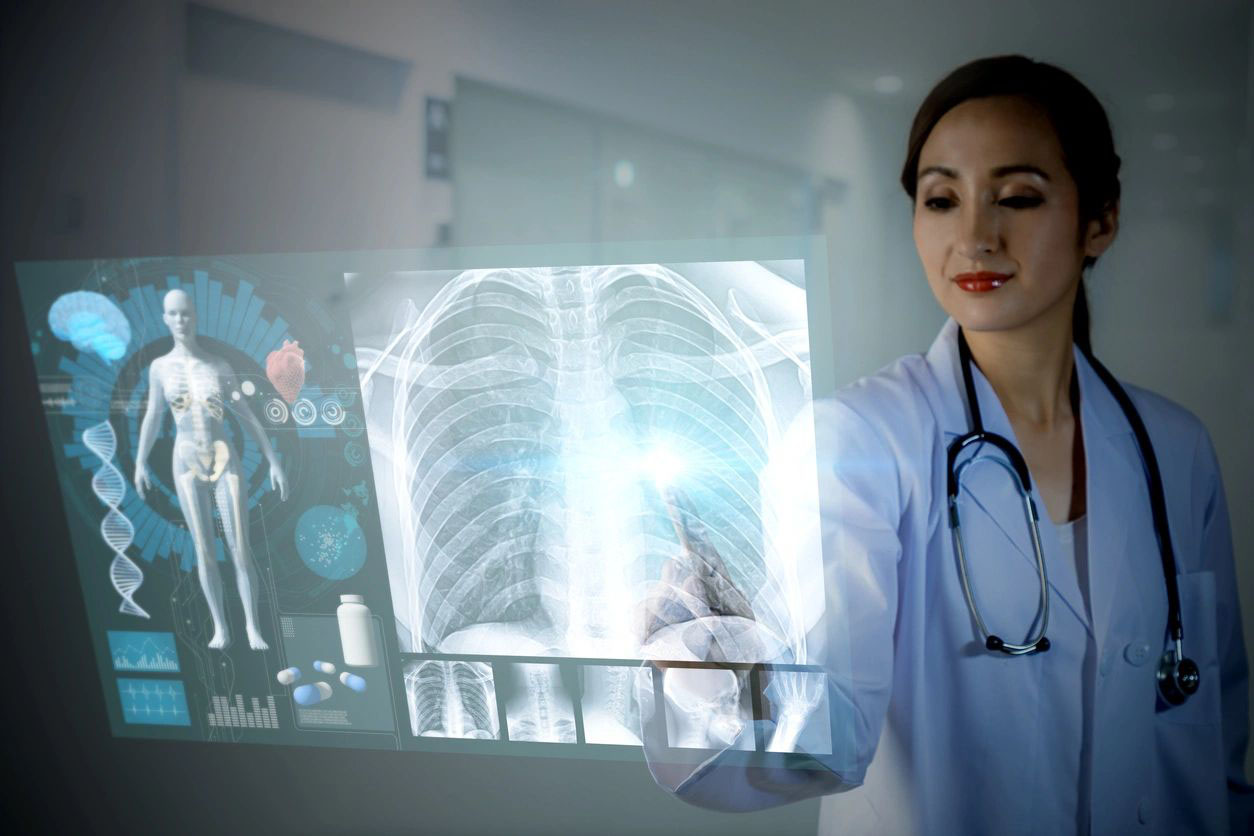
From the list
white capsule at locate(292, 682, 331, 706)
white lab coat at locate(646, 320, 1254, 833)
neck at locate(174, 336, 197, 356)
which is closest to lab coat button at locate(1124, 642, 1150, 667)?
white lab coat at locate(646, 320, 1254, 833)

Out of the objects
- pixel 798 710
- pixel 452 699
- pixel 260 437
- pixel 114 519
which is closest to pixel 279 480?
pixel 260 437

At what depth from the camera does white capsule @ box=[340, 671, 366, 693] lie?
62.6 inches

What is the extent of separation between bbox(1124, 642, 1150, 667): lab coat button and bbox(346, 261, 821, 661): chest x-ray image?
15.2 inches

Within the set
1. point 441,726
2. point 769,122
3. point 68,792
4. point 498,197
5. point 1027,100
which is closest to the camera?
point 1027,100

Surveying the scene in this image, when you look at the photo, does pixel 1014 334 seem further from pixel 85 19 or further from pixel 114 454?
pixel 85 19

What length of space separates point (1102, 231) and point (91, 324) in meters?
1.56

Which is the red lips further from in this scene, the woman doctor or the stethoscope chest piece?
the stethoscope chest piece

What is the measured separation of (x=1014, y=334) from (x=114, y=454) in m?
1.44

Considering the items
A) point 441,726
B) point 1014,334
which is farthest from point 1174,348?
point 441,726

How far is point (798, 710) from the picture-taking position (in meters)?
1.38

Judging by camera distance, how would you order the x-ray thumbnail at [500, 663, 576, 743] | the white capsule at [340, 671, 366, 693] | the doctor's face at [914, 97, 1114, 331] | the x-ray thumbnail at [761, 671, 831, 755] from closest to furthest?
the doctor's face at [914, 97, 1114, 331] → the x-ray thumbnail at [761, 671, 831, 755] → the x-ray thumbnail at [500, 663, 576, 743] → the white capsule at [340, 671, 366, 693]

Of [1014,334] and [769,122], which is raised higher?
[769,122]

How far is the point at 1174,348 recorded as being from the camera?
123 cm

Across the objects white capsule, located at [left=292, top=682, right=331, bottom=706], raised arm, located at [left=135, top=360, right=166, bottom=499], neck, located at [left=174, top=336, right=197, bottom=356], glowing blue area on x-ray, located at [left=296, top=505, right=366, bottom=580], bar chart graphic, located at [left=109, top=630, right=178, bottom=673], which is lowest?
white capsule, located at [left=292, top=682, right=331, bottom=706]
